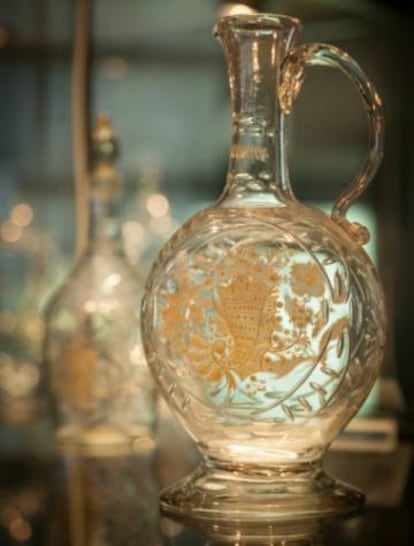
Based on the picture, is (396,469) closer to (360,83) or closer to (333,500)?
(333,500)

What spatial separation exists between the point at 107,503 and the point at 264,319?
0.20 meters

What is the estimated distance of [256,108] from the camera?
0.94 meters

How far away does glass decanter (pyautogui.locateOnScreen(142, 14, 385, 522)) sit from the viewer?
878 millimetres

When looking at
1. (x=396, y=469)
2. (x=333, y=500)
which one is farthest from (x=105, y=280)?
(x=333, y=500)

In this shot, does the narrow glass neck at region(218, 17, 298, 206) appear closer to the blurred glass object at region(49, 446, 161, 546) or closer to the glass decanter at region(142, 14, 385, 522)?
the glass decanter at region(142, 14, 385, 522)

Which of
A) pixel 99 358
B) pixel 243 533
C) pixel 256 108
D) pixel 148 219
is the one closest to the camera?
pixel 243 533

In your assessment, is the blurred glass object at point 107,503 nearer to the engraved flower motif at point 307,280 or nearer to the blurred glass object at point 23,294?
the engraved flower motif at point 307,280

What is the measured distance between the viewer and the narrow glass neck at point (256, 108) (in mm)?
935

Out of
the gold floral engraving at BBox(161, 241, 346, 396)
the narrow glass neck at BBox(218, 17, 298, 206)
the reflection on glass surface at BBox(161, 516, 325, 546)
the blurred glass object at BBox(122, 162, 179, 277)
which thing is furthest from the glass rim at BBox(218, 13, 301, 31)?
the blurred glass object at BBox(122, 162, 179, 277)

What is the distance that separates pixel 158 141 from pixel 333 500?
2.75 feet

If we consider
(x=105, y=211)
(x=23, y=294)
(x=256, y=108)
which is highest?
(x=256, y=108)

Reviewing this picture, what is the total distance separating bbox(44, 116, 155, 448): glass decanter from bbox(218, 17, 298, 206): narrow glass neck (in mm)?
325

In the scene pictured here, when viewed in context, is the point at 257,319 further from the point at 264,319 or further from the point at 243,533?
the point at 243,533

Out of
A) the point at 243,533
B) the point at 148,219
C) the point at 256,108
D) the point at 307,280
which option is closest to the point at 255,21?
the point at 256,108
